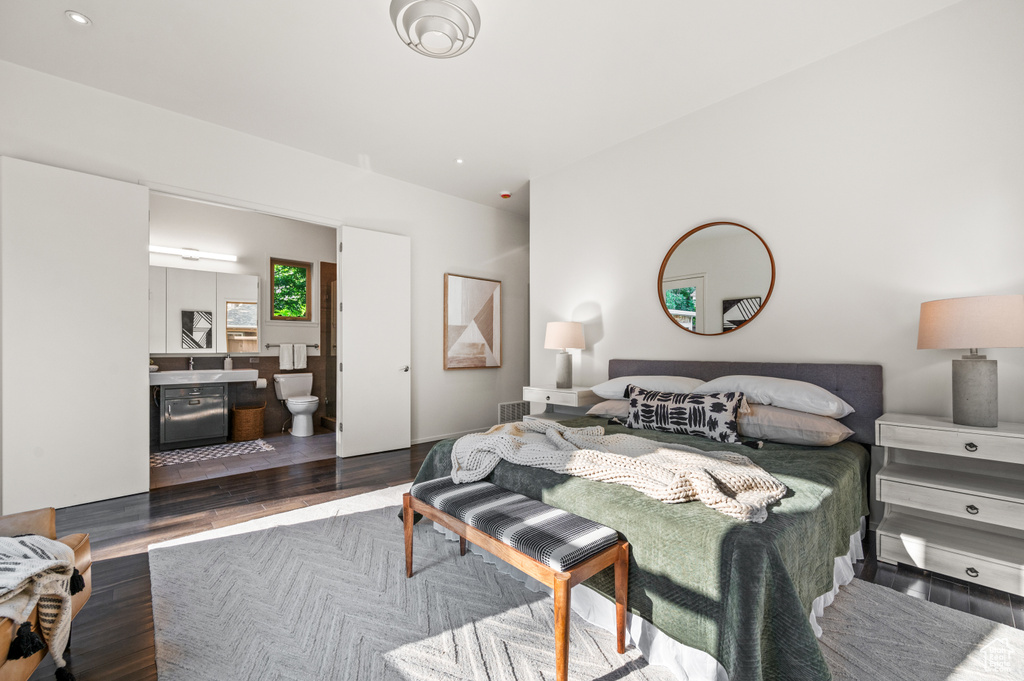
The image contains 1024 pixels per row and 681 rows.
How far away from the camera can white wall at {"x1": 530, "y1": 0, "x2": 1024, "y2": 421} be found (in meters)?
2.32

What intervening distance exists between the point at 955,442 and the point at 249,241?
6.69 metres

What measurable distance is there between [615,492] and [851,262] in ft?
7.50

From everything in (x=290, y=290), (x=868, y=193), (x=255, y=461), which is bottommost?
(x=255, y=461)

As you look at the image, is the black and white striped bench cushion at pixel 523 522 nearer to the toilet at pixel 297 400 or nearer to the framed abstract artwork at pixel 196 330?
the toilet at pixel 297 400

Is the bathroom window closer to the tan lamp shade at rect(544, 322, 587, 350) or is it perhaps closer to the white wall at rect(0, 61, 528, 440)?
the white wall at rect(0, 61, 528, 440)

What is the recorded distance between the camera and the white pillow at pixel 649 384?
315 cm

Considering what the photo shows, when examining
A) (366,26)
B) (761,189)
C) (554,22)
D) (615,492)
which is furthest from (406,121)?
(615,492)

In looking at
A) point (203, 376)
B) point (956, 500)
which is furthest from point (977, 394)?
point (203, 376)

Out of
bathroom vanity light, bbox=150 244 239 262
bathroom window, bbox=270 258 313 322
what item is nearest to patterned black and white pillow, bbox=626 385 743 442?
bathroom window, bbox=270 258 313 322

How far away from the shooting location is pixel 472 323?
217 inches

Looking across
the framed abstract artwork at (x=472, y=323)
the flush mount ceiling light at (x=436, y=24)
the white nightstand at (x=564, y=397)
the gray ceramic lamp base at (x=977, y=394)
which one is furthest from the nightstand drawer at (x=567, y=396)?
the flush mount ceiling light at (x=436, y=24)

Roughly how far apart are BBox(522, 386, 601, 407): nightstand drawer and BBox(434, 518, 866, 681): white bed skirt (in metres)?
1.96

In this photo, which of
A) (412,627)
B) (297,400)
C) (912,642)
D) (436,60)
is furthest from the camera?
(297,400)

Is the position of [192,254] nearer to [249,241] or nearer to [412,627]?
[249,241]
